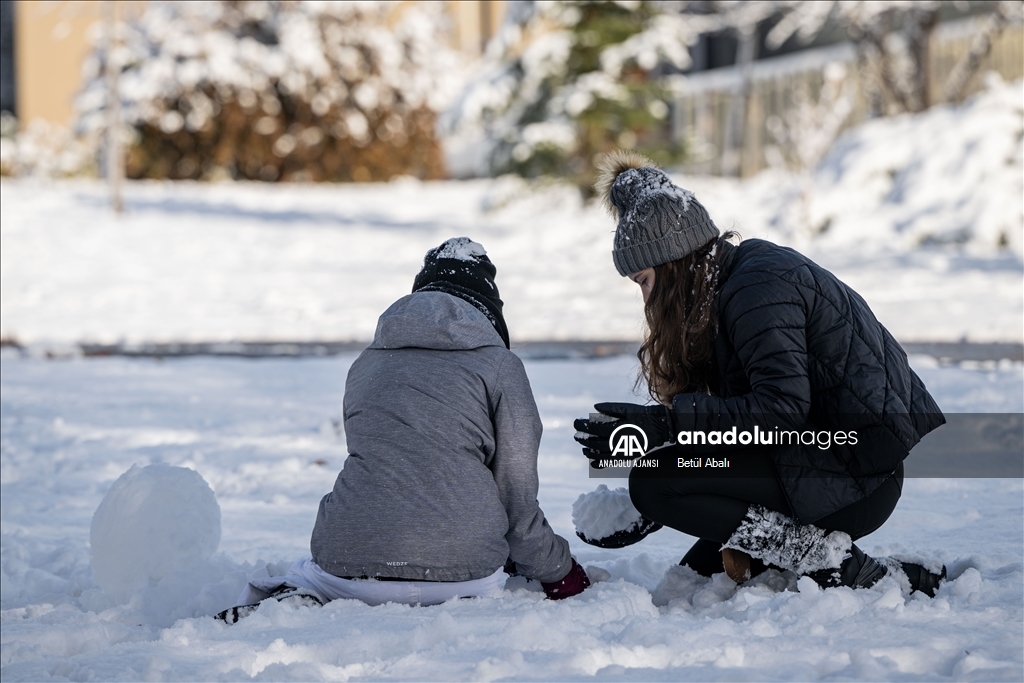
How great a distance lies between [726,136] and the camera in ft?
65.7

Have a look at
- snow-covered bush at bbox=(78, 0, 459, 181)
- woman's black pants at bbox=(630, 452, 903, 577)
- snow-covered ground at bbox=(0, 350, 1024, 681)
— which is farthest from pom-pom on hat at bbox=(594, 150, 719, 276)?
snow-covered bush at bbox=(78, 0, 459, 181)

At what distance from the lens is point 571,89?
45.8 feet

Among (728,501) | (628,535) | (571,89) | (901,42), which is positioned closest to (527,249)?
(571,89)

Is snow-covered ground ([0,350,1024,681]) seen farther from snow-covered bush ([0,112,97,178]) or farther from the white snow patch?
snow-covered bush ([0,112,97,178])

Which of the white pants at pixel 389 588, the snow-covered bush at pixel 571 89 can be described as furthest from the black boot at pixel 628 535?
the snow-covered bush at pixel 571 89

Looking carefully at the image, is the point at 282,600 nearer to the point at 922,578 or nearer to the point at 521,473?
the point at 521,473

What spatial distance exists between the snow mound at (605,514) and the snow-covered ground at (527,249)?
4500 mm

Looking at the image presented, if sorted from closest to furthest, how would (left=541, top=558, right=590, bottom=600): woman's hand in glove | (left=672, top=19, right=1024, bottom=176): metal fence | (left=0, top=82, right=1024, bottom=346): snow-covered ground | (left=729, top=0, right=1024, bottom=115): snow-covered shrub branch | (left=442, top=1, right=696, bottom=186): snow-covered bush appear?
(left=541, top=558, right=590, bottom=600): woman's hand in glove < (left=0, top=82, right=1024, bottom=346): snow-covered ground < (left=729, top=0, right=1024, bottom=115): snow-covered shrub branch < (left=442, top=1, right=696, bottom=186): snow-covered bush < (left=672, top=19, right=1024, bottom=176): metal fence

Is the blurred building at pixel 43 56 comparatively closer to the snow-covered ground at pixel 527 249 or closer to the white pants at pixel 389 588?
the snow-covered ground at pixel 527 249

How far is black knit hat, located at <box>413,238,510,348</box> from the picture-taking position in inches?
111

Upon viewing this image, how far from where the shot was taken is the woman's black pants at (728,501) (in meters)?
2.79

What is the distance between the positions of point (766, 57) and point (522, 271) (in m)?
14.4

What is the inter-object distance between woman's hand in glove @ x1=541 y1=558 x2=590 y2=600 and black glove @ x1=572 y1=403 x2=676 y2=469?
1.21 feet

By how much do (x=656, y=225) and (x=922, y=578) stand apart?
1.13 meters
